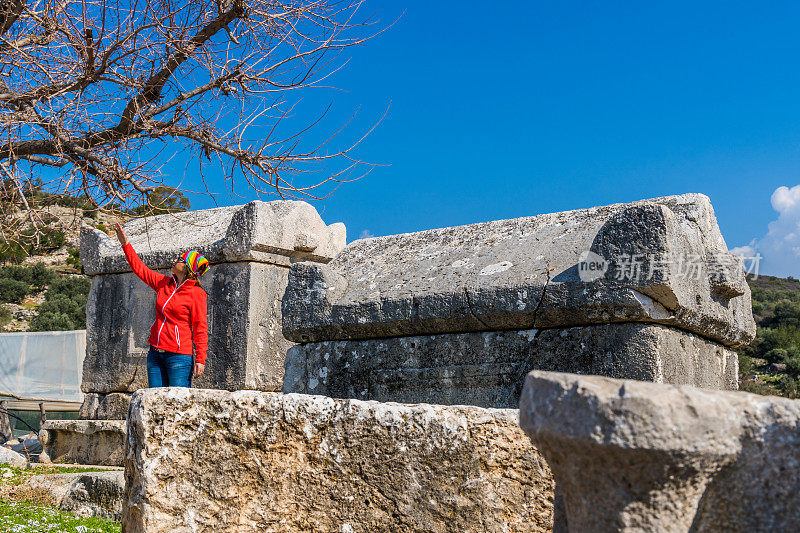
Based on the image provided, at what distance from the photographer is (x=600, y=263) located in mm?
3059

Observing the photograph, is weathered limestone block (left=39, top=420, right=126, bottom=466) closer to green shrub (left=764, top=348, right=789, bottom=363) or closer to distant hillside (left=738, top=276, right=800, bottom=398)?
distant hillside (left=738, top=276, right=800, bottom=398)

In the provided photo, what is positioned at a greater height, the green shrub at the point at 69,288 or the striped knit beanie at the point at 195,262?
the green shrub at the point at 69,288

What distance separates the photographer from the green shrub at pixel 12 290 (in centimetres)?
2403

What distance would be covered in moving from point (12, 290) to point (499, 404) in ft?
80.8

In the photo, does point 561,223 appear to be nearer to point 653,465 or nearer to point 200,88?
point 653,465

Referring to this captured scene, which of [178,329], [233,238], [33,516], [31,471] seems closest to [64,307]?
[31,471]

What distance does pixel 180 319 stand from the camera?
495cm

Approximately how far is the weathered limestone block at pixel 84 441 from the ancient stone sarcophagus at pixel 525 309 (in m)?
3.41

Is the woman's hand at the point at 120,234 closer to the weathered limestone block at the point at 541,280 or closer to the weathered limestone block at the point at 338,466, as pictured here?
the weathered limestone block at the point at 541,280

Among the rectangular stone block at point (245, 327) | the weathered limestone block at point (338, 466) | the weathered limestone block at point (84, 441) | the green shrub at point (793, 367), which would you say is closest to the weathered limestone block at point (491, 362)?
the weathered limestone block at point (338, 466)

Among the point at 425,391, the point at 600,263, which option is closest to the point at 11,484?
the point at 425,391

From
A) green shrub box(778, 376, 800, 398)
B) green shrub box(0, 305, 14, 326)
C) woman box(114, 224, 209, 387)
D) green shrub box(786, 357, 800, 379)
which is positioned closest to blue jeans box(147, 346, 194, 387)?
A: woman box(114, 224, 209, 387)

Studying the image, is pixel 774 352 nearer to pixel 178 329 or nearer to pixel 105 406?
pixel 105 406

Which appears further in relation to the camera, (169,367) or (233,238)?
(233,238)
